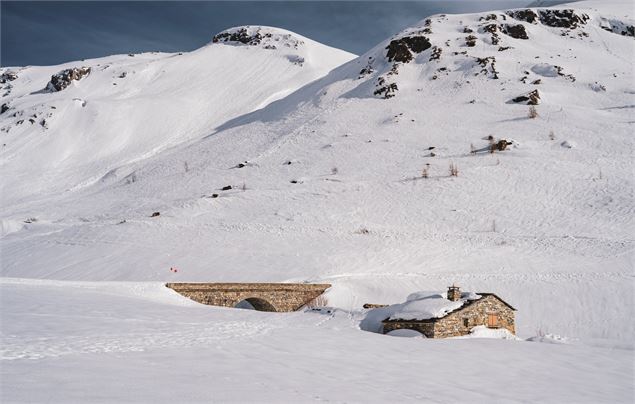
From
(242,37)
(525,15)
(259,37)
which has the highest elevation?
(242,37)

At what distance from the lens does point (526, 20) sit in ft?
274

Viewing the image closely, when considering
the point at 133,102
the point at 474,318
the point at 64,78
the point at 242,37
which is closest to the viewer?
the point at 474,318

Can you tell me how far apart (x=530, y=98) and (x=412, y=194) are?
22.8m

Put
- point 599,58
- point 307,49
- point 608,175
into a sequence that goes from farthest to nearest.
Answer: point 307,49 < point 599,58 < point 608,175

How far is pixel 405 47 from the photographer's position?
77688 mm

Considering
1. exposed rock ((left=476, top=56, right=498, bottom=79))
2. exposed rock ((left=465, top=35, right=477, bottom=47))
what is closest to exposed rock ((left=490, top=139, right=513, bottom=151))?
exposed rock ((left=476, top=56, right=498, bottom=79))

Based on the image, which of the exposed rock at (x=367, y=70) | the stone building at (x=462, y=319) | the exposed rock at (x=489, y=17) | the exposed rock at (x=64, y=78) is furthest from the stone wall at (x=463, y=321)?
the exposed rock at (x=64, y=78)

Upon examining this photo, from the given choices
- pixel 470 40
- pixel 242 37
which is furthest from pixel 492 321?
pixel 242 37

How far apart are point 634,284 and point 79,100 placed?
8487cm

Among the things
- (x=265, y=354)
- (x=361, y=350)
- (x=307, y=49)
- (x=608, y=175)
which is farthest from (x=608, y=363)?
(x=307, y=49)

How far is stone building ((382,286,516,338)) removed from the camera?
72.0 ft

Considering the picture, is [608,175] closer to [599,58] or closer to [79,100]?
[599,58]

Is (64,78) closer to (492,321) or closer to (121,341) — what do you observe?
(492,321)

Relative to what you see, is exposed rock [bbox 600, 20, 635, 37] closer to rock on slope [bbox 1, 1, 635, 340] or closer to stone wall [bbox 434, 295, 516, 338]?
rock on slope [bbox 1, 1, 635, 340]
